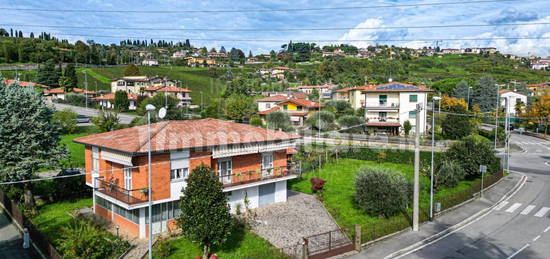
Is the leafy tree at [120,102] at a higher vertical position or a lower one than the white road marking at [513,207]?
higher

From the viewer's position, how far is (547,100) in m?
64.2

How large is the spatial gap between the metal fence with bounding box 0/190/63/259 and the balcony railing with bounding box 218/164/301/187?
8832mm

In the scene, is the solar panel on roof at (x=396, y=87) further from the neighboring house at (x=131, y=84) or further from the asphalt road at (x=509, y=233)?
the neighboring house at (x=131, y=84)

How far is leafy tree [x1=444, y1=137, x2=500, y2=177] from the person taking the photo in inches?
1320

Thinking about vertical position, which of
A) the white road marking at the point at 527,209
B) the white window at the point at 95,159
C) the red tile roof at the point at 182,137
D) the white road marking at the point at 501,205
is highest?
the red tile roof at the point at 182,137

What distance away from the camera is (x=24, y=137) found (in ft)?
80.8

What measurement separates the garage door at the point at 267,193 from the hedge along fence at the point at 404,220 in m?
8.05

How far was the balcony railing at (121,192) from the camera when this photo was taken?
19766 millimetres

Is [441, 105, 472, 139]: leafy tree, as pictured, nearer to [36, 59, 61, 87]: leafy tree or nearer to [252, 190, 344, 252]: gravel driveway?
[252, 190, 344, 252]: gravel driveway

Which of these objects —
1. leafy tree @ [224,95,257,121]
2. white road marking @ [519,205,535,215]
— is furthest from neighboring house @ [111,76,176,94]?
white road marking @ [519,205,535,215]

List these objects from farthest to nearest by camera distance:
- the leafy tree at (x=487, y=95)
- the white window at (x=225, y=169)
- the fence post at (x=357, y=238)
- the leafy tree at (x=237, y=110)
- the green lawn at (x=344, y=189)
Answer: the leafy tree at (x=487, y=95) → the leafy tree at (x=237, y=110) → the green lawn at (x=344, y=189) → the white window at (x=225, y=169) → the fence post at (x=357, y=238)

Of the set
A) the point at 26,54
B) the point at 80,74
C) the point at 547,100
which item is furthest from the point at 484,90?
the point at 26,54

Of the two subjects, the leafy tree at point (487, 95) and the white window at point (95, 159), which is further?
the leafy tree at point (487, 95)

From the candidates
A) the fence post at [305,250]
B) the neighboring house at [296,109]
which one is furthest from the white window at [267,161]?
the neighboring house at [296,109]
